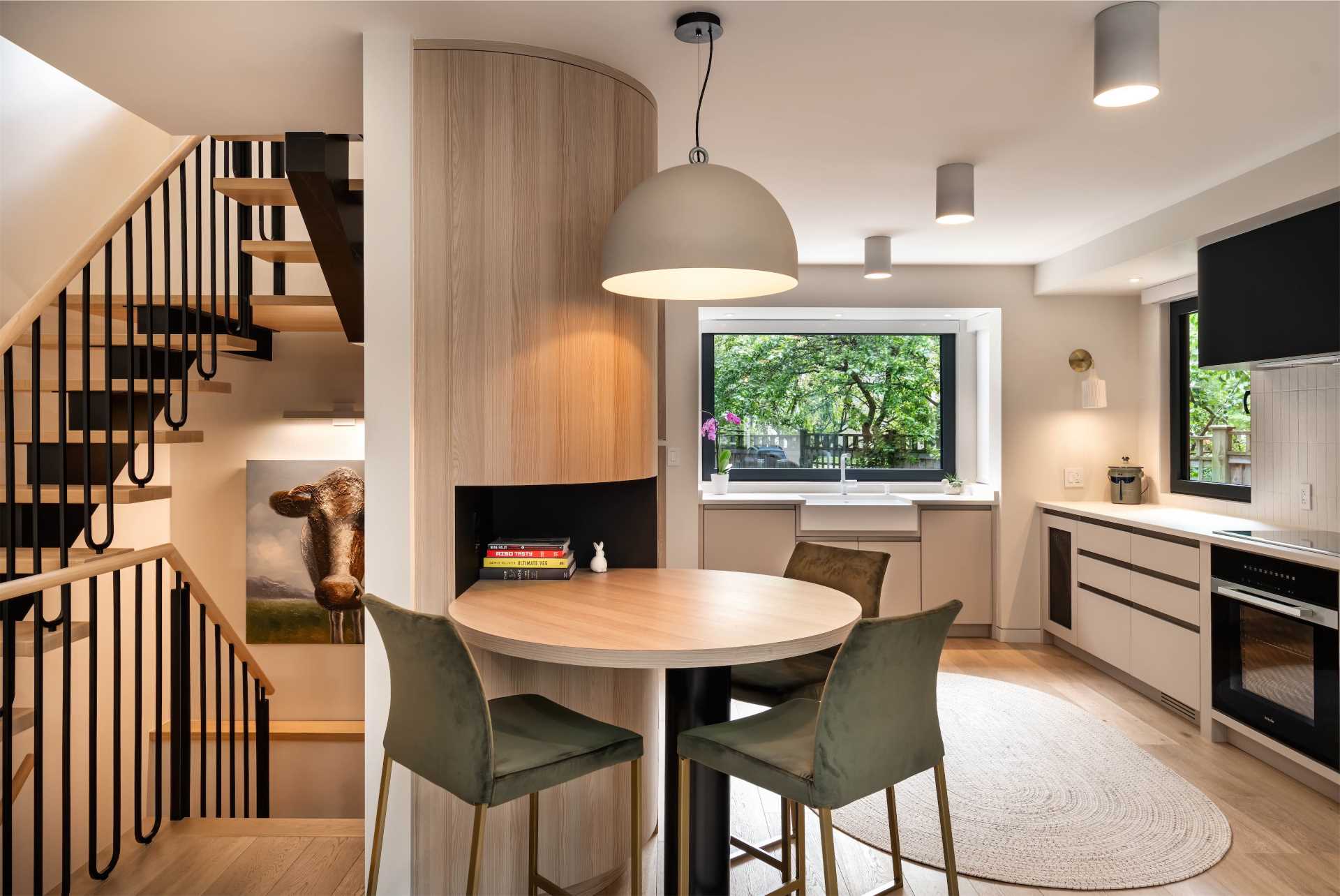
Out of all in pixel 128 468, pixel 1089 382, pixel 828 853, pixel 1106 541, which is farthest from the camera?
pixel 1089 382

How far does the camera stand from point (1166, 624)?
3.93m

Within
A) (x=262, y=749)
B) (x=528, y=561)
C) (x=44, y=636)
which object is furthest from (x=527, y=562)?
(x=262, y=749)

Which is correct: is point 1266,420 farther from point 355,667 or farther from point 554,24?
point 355,667

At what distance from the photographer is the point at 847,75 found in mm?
2523

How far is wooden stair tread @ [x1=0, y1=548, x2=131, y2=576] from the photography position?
277 centimetres

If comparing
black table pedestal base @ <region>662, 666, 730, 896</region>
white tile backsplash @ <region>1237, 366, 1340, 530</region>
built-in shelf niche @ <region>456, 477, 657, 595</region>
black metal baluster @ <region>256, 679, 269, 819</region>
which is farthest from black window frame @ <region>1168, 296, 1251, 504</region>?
black metal baluster @ <region>256, 679, 269, 819</region>

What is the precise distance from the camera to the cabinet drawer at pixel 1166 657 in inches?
148

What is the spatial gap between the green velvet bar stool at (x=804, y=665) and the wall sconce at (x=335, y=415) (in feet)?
9.24

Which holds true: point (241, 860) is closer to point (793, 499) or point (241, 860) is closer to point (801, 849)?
point (801, 849)

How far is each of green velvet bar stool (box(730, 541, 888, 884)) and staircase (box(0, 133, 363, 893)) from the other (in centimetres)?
169

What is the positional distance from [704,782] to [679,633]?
0.46 meters

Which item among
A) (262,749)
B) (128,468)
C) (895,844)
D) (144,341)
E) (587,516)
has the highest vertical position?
(144,341)

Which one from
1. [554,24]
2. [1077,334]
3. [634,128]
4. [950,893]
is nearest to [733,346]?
[1077,334]

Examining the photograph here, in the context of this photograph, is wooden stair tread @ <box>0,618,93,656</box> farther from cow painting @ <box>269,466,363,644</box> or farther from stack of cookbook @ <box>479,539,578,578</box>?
cow painting @ <box>269,466,363,644</box>
